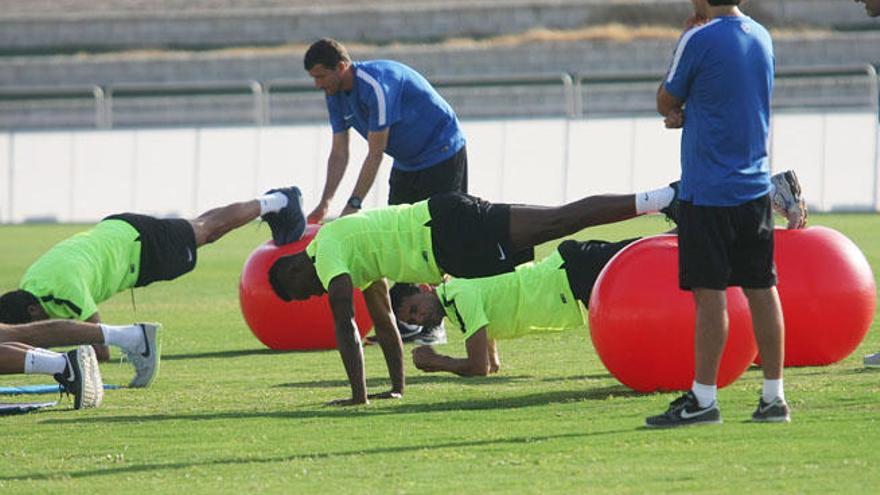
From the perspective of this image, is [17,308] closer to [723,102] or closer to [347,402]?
[347,402]

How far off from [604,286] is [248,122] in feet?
92.5

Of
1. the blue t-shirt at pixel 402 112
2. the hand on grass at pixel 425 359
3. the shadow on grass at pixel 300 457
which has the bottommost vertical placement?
the hand on grass at pixel 425 359

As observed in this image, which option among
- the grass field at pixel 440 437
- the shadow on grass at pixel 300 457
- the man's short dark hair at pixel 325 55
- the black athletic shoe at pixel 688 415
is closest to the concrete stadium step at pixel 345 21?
the man's short dark hair at pixel 325 55

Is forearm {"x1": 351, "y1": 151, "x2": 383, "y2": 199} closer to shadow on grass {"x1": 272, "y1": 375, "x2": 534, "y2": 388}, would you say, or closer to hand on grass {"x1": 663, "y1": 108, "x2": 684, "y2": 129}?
shadow on grass {"x1": 272, "y1": 375, "x2": 534, "y2": 388}

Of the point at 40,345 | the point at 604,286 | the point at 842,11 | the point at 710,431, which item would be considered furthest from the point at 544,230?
the point at 842,11

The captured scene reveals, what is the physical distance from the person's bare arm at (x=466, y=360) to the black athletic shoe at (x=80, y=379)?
6.91ft

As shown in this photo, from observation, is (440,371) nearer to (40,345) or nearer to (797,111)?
(40,345)

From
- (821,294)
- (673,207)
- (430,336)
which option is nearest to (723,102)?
(673,207)

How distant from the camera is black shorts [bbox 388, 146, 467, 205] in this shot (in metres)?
14.1

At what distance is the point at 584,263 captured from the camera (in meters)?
11.9

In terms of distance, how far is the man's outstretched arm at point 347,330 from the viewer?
10281 mm

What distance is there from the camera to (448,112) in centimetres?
1417

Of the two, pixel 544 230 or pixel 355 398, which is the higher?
pixel 544 230

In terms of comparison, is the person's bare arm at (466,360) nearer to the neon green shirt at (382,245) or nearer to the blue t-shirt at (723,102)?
the neon green shirt at (382,245)
